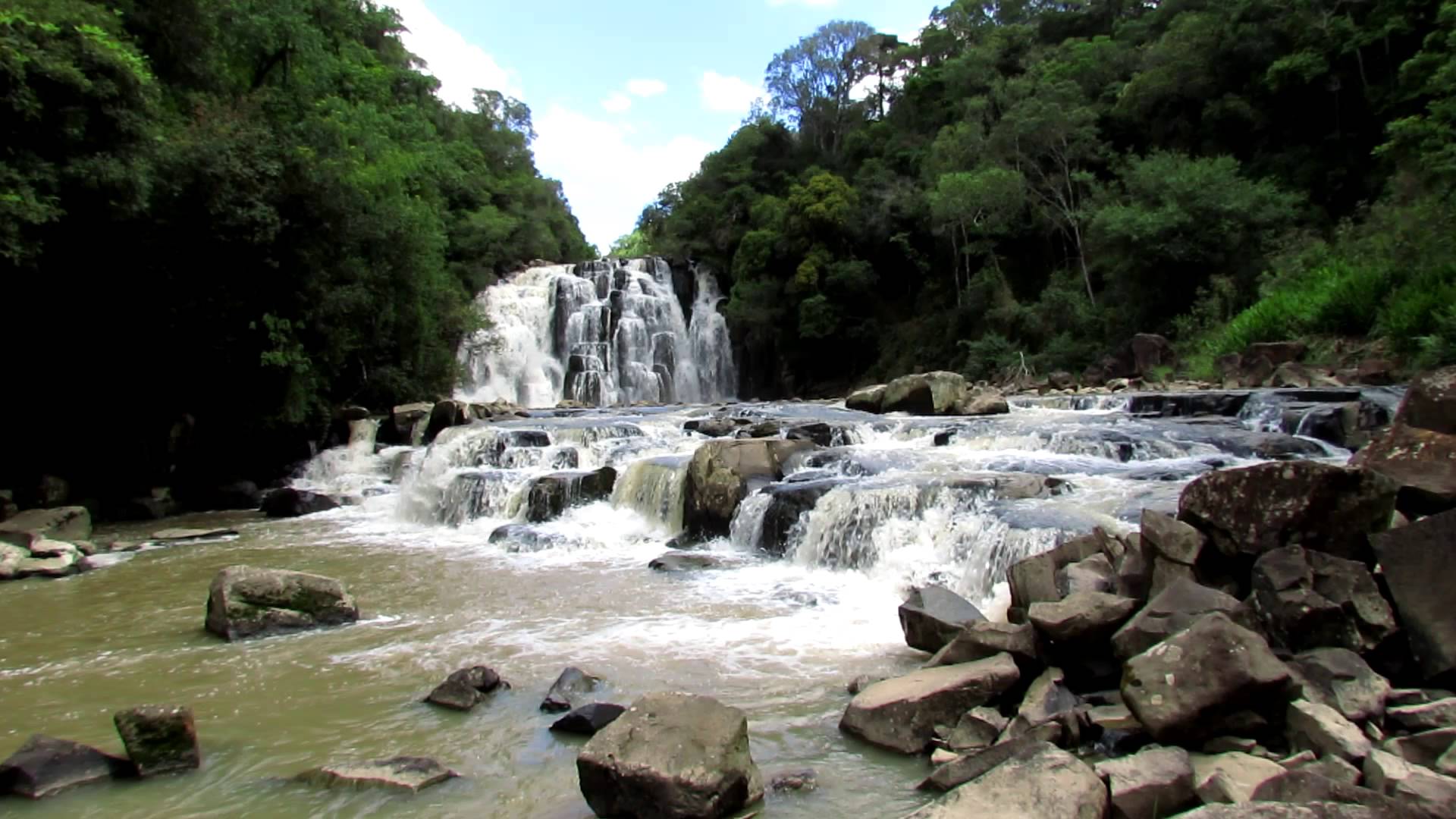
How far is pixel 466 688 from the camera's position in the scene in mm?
4906

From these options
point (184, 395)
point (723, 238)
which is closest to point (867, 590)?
point (184, 395)

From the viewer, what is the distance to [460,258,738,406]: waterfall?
29.0 m

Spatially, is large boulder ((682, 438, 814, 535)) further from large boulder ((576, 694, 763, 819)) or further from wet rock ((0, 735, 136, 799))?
wet rock ((0, 735, 136, 799))

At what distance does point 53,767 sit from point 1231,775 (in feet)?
16.3

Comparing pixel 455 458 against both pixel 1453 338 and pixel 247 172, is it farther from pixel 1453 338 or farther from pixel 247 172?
pixel 1453 338

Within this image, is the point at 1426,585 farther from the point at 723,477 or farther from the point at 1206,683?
the point at 723,477

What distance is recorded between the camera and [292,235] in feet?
46.9

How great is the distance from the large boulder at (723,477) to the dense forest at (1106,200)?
9.62 m

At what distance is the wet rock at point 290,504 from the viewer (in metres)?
13.9

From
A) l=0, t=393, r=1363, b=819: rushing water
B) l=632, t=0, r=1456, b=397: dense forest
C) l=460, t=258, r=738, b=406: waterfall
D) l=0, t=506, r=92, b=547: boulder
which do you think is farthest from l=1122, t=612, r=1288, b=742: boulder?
l=460, t=258, r=738, b=406: waterfall

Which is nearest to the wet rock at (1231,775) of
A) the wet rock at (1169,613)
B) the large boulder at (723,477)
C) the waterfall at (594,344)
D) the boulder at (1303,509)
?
the wet rock at (1169,613)

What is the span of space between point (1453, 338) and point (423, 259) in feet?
63.2

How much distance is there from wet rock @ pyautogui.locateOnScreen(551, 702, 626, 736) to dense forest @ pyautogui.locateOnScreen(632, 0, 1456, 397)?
13089 mm

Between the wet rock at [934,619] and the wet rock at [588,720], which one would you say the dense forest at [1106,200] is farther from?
the wet rock at [588,720]
